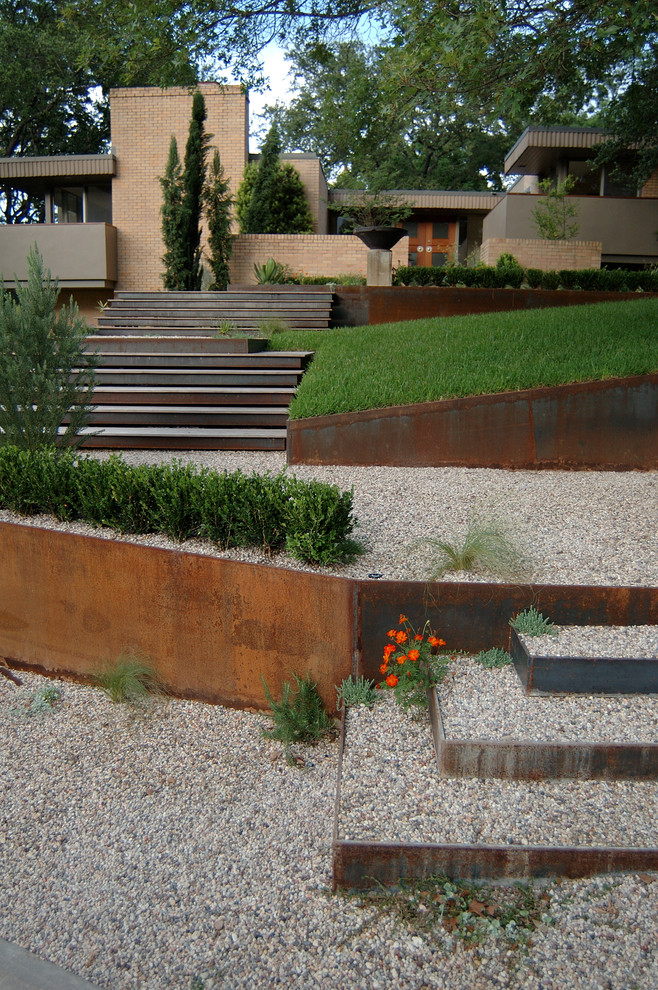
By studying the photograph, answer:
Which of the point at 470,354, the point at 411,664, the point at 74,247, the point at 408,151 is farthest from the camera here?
the point at 408,151

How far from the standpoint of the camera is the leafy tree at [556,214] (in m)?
15.5

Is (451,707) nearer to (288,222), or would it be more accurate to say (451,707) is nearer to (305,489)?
(305,489)

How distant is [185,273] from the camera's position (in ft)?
52.0

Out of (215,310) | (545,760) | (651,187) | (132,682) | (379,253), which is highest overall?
(651,187)

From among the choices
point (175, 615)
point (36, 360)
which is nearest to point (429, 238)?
point (36, 360)

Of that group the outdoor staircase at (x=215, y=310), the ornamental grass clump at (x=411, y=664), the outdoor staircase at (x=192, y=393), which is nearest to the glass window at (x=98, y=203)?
the outdoor staircase at (x=215, y=310)

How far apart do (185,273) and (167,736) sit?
1336 cm

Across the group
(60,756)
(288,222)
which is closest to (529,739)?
(60,756)

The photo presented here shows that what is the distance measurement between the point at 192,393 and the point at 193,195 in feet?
29.7

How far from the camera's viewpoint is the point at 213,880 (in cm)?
306

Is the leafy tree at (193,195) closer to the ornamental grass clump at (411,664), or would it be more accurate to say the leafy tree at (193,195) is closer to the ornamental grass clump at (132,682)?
the ornamental grass clump at (132,682)

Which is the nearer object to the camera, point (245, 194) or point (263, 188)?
point (263, 188)

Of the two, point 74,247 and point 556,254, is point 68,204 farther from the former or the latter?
point 556,254

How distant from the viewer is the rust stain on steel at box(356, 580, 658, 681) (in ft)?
12.5
